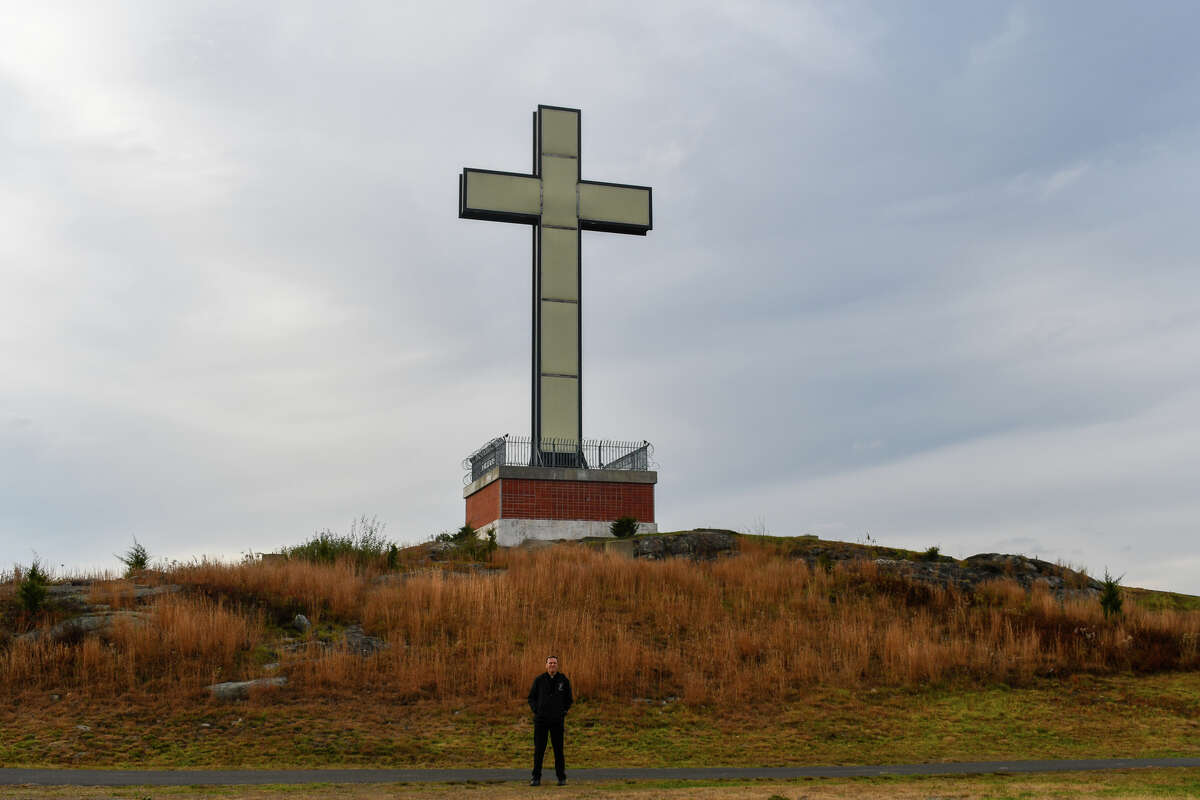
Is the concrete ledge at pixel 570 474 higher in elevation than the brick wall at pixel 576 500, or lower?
higher

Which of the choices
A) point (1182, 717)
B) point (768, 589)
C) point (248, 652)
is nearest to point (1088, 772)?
point (1182, 717)

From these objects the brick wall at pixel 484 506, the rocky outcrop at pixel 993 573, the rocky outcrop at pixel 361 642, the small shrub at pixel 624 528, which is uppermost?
the brick wall at pixel 484 506

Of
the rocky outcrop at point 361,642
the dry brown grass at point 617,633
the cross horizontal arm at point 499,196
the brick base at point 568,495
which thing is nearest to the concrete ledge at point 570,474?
→ the brick base at point 568,495

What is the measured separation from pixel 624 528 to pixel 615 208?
9.90 m

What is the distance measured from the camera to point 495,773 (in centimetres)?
1233

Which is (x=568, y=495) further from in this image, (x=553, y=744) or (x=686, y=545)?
(x=553, y=744)

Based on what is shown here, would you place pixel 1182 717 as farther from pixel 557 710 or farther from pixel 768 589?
pixel 557 710

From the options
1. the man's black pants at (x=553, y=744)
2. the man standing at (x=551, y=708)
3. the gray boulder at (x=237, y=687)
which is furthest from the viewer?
the gray boulder at (x=237, y=687)

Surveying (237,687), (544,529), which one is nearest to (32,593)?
(237,687)

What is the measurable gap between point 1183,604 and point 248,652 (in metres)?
19.5

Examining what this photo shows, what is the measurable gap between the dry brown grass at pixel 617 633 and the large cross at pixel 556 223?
27.4 feet

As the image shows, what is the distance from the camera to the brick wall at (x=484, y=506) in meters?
28.7

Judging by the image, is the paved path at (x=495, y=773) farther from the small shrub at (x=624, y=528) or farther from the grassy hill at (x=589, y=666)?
the small shrub at (x=624, y=528)

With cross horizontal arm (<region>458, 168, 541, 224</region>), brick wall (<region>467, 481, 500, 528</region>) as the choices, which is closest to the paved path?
brick wall (<region>467, 481, 500, 528</region>)
